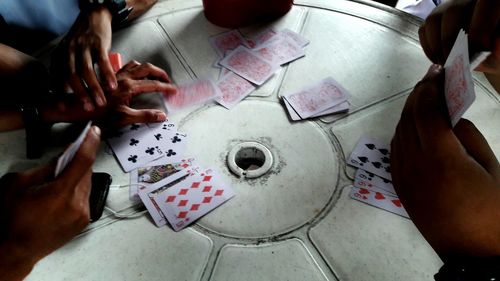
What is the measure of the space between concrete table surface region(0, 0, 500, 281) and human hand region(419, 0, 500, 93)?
0.29 metres

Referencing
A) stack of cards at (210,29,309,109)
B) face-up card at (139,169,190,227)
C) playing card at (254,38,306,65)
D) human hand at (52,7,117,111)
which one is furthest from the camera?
playing card at (254,38,306,65)

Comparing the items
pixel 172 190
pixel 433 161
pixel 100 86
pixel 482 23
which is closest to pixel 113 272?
pixel 172 190

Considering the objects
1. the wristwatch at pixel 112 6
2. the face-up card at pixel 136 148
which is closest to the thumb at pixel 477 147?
the face-up card at pixel 136 148

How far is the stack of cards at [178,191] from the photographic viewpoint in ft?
3.88

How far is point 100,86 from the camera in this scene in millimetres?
1436

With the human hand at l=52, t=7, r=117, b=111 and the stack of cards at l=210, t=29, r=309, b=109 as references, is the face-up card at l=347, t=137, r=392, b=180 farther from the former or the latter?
the human hand at l=52, t=7, r=117, b=111

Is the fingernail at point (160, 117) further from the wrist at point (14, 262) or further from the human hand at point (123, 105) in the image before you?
the wrist at point (14, 262)

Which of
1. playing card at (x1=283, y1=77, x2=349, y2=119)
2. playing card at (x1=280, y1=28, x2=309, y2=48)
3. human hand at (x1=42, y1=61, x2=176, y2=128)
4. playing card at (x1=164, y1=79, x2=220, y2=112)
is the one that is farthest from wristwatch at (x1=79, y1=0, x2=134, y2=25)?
playing card at (x1=283, y1=77, x2=349, y2=119)

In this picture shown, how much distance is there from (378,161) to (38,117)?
1.16 meters

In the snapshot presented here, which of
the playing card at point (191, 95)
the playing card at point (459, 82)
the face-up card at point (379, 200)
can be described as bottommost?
the playing card at point (191, 95)

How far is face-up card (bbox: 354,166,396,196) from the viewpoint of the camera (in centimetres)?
126

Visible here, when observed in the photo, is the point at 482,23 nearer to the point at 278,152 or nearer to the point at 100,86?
the point at 278,152

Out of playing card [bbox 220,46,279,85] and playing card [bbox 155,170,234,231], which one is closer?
playing card [bbox 155,170,234,231]

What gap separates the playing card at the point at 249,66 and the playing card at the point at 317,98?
0.16 m
